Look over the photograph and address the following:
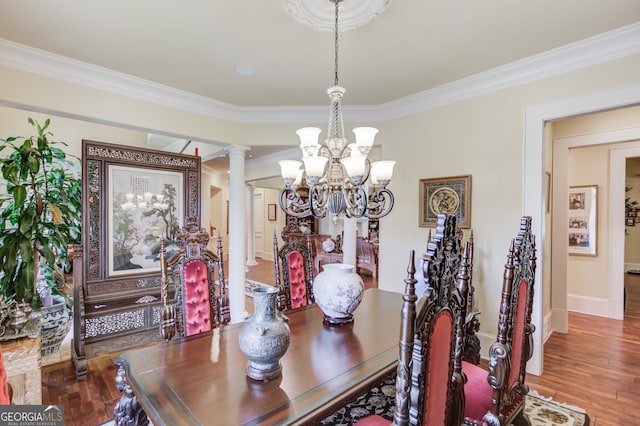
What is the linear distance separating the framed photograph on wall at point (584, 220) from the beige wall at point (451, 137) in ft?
8.28

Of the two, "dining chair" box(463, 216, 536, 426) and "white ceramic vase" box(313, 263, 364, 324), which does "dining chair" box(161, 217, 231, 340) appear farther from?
"dining chair" box(463, 216, 536, 426)

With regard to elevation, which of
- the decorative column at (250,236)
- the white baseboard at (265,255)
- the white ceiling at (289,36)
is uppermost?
the white ceiling at (289,36)

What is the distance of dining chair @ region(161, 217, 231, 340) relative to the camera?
1948 mm

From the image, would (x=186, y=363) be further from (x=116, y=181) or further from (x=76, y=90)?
(x=76, y=90)

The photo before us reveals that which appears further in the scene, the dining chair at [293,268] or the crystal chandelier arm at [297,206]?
the dining chair at [293,268]

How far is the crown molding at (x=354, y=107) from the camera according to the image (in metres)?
2.35

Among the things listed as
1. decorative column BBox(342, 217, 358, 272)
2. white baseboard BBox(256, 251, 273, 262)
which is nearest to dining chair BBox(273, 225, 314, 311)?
decorative column BBox(342, 217, 358, 272)

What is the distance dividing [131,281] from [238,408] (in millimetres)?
2707

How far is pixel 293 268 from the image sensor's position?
2.56 meters

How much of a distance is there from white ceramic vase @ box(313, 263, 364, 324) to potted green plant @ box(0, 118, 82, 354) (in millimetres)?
2448

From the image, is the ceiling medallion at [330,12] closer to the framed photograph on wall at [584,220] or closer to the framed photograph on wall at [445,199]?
the framed photograph on wall at [445,199]

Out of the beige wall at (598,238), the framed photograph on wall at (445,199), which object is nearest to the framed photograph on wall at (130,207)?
the framed photograph on wall at (445,199)

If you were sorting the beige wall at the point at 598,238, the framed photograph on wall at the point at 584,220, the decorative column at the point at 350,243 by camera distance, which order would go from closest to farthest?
the beige wall at the point at 598,238
the framed photograph on wall at the point at 584,220
the decorative column at the point at 350,243

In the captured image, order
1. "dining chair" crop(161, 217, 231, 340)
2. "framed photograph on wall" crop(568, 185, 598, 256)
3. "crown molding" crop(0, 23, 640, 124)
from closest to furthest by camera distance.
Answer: "dining chair" crop(161, 217, 231, 340) → "crown molding" crop(0, 23, 640, 124) → "framed photograph on wall" crop(568, 185, 598, 256)
